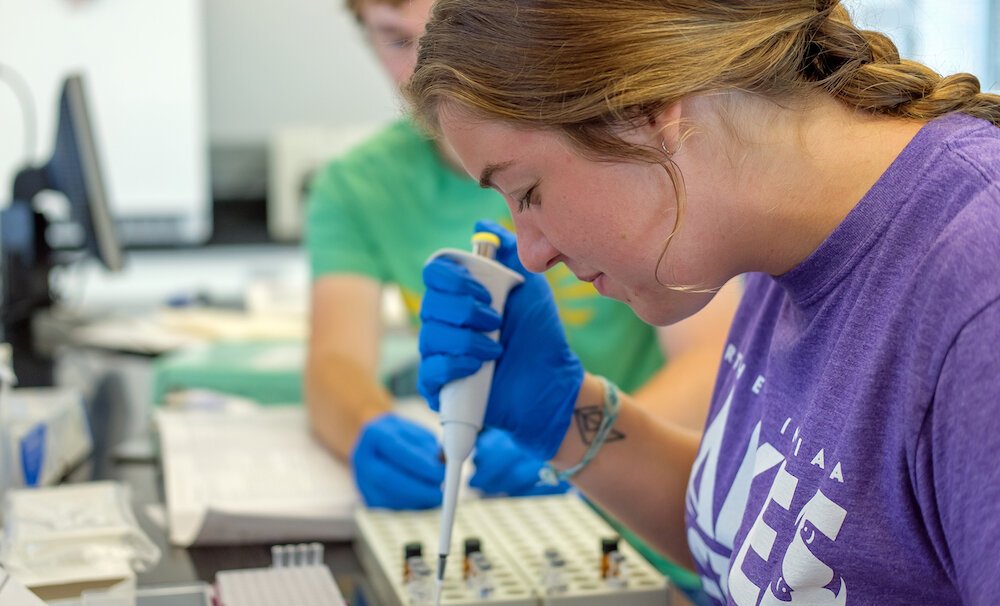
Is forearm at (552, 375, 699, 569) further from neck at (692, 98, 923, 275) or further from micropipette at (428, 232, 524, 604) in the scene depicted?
neck at (692, 98, 923, 275)

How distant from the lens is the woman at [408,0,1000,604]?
715 mm

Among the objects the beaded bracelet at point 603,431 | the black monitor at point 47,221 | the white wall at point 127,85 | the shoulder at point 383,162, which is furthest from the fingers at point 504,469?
the white wall at point 127,85

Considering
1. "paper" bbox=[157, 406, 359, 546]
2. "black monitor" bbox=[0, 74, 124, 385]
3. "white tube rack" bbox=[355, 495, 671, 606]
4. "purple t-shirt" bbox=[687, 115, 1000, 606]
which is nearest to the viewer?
"purple t-shirt" bbox=[687, 115, 1000, 606]

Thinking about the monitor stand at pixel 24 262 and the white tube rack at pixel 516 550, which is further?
the monitor stand at pixel 24 262

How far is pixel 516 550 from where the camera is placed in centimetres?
112

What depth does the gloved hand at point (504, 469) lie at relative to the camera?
52.7 inches

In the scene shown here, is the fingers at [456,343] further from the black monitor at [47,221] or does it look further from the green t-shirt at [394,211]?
the black monitor at [47,221]

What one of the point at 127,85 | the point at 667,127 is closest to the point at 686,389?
the point at 667,127

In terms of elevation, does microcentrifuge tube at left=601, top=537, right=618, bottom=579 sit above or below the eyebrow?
below

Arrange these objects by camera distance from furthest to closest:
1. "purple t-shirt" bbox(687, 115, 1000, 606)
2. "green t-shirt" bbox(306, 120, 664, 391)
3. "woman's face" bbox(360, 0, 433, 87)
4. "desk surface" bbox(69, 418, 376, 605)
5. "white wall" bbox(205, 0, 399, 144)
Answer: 1. "white wall" bbox(205, 0, 399, 144)
2. "green t-shirt" bbox(306, 120, 664, 391)
3. "woman's face" bbox(360, 0, 433, 87)
4. "desk surface" bbox(69, 418, 376, 605)
5. "purple t-shirt" bbox(687, 115, 1000, 606)

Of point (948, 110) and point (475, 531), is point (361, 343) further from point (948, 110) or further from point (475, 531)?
point (948, 110)

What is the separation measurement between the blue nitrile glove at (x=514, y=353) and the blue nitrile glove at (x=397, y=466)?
0.16 m

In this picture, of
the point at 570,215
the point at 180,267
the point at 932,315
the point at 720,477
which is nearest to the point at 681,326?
the point at 720,477

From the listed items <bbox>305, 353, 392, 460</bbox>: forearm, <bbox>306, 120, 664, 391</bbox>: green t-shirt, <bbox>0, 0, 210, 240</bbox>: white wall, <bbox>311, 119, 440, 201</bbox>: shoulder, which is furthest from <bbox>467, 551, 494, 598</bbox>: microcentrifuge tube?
<bbox>0, 0, 210, 240</bbox>: white wall
